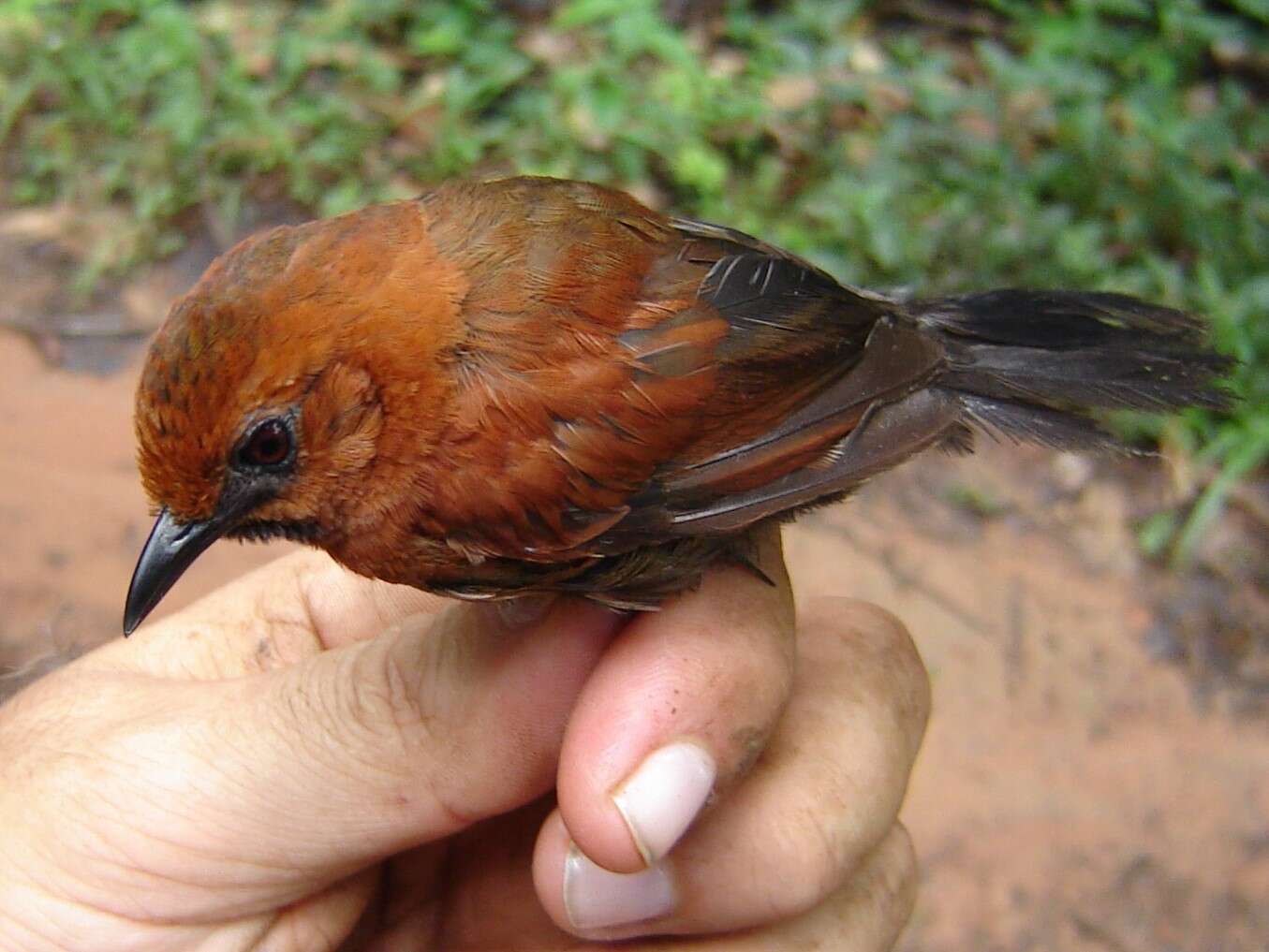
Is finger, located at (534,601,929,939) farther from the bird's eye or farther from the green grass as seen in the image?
the green grass

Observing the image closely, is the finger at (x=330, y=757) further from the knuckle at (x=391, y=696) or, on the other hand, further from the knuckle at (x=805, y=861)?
the knuckle at (x=805, y=861)

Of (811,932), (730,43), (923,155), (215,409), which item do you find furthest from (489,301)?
(730,43)

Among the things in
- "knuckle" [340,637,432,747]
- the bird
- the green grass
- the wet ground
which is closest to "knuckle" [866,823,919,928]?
the bird

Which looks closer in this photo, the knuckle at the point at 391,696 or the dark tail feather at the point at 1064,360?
the knuckle at the point at 391,696

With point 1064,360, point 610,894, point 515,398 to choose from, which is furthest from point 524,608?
point 1064,360

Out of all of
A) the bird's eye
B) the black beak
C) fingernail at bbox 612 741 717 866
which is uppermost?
the bird's eye

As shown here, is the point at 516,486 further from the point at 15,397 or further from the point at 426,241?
the point at 15,397

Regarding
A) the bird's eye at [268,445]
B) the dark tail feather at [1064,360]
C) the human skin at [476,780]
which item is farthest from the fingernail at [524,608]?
the dark tail feather at [1064,360]
